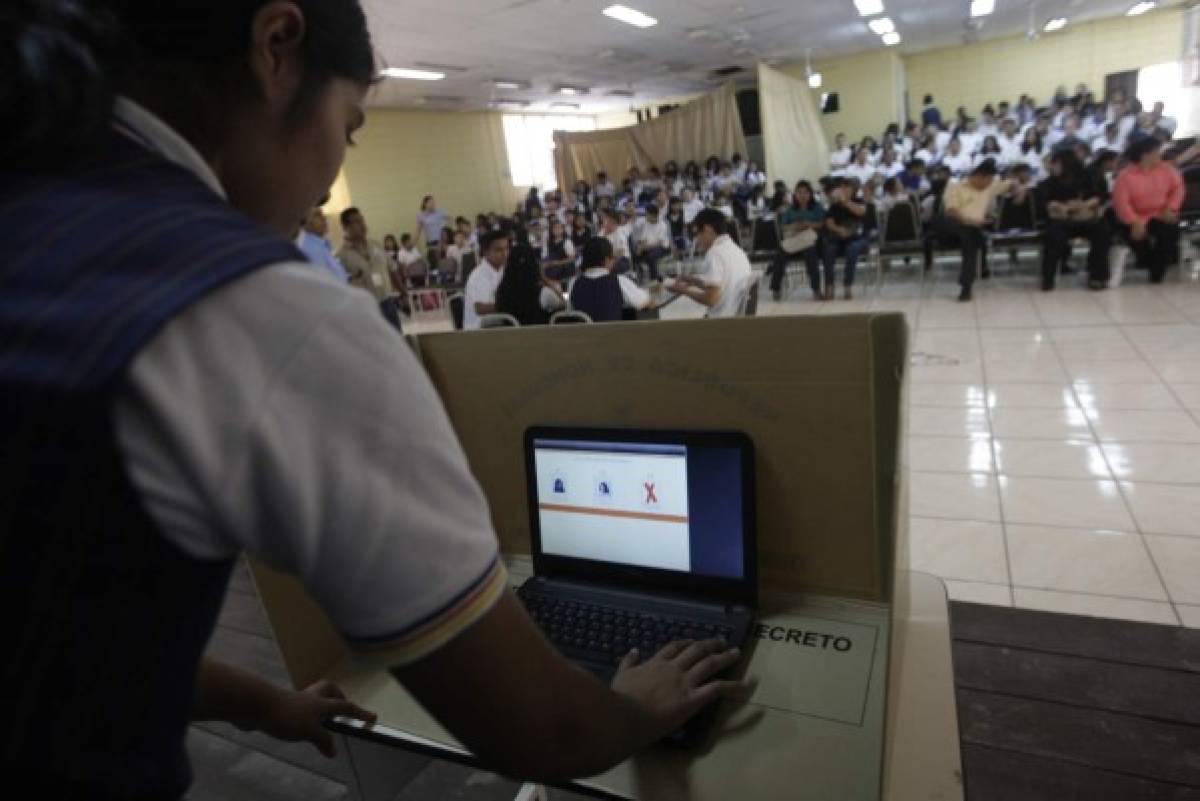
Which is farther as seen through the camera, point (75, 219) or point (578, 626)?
point (578, 626)

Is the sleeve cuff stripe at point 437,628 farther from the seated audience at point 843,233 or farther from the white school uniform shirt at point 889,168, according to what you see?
the white school uniform shirt at point 889,168

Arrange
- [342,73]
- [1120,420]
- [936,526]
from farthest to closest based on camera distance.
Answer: [1120,420], [936,526], [342,73]

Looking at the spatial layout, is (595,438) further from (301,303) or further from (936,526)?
(936,526)

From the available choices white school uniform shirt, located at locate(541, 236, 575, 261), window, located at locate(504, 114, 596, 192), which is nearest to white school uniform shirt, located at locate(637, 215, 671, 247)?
white school uniform shirt, located at locate(541, 236, 575, 261)

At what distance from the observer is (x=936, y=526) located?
95.0 inches

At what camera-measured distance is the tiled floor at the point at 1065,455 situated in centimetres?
201

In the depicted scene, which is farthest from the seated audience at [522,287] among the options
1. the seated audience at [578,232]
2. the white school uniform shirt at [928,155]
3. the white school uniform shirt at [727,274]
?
the white school uniform shirt at [928,155]

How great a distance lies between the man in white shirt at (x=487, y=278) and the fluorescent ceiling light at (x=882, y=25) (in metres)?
7.92

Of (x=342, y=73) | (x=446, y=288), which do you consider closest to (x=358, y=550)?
(x=342, y=73)

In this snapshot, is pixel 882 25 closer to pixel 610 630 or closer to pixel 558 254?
pixel 558 254

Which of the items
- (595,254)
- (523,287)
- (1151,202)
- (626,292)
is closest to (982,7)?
(1151,202)

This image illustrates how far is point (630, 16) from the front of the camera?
775cm

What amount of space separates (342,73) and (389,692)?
28.9 inches

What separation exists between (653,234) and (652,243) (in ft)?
0.41
